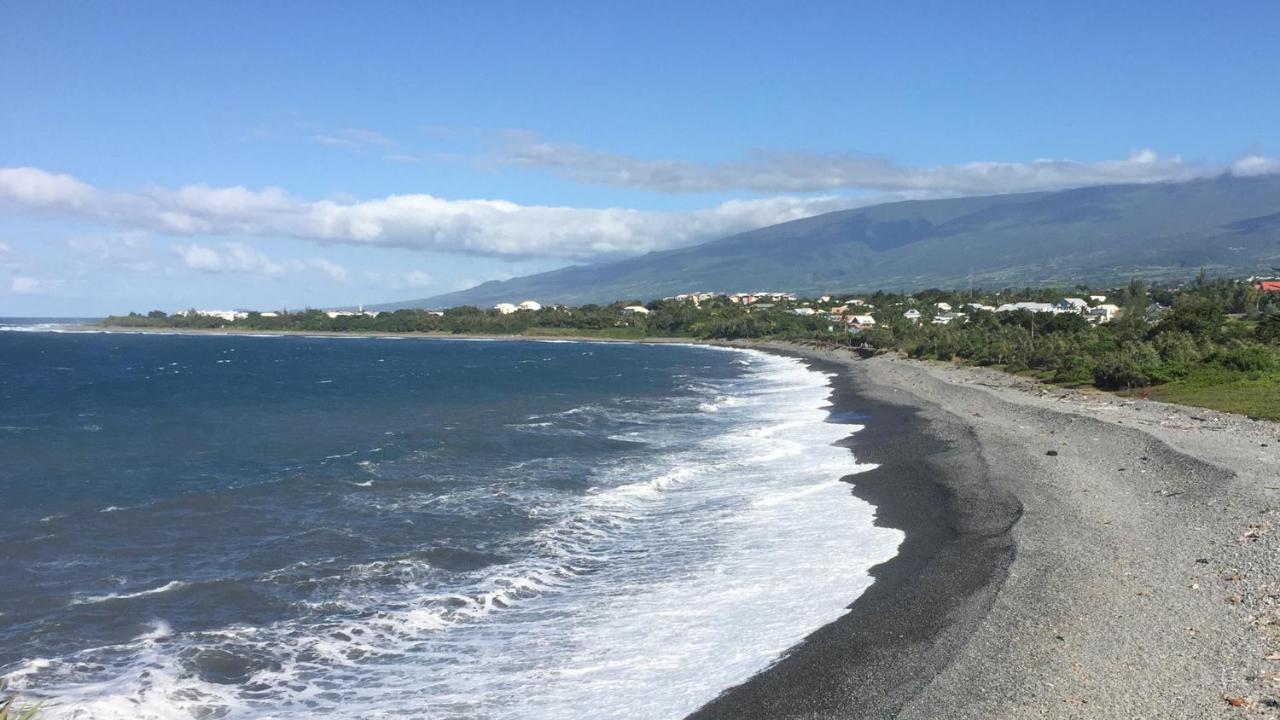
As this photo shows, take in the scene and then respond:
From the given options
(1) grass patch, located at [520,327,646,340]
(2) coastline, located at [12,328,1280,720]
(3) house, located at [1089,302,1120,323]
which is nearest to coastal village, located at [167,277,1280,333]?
(3) house, located at [1089,302,1120,323]

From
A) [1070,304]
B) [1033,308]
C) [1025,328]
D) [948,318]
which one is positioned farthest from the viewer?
[1070,304]

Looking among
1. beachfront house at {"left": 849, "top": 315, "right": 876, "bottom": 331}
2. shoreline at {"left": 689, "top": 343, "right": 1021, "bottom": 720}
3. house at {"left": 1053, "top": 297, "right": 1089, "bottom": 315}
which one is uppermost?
house at {"left": 1053, "top": 297, "right": 1089, "bottom": 315}

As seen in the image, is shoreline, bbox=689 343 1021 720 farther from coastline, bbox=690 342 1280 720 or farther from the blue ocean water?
the blue ocean water

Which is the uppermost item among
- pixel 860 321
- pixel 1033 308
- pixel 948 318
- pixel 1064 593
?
pixel 1033 308

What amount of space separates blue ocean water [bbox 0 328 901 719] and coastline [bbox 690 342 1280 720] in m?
1.02

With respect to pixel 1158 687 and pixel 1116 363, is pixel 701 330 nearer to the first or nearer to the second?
pixel 1116 363

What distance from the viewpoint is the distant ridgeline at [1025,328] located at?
1508 inches

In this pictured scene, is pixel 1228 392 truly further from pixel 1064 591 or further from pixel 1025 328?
pixel 1025 328

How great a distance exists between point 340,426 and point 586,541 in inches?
901

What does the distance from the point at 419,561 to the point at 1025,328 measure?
6554cm

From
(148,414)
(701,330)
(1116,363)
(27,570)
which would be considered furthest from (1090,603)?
(701,330)

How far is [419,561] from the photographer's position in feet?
55.4

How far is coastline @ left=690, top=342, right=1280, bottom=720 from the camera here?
9.60 metres

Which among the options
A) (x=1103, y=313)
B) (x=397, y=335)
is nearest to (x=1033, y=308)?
(x=1103, y=313)
